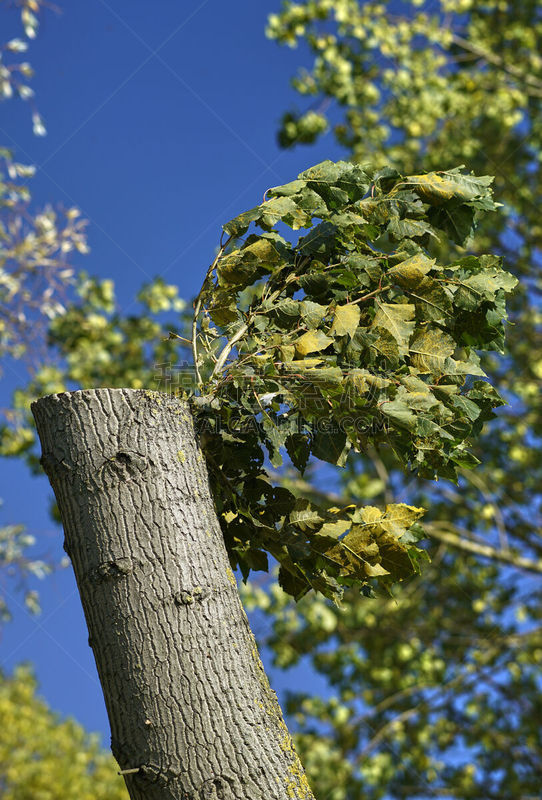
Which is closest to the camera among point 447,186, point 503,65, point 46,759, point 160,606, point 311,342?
point 160,606

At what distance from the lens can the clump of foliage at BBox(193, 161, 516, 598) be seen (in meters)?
1.56

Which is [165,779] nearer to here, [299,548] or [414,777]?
[299,548]

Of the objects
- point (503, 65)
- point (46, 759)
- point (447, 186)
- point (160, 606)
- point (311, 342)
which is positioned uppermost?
point (503, 65)

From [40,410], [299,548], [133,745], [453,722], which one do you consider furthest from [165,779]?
[453,722]

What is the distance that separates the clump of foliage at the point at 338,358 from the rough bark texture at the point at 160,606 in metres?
0.17

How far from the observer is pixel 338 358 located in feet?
5.33

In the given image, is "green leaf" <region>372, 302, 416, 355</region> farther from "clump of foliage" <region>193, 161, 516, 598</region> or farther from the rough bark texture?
the rough bark texture

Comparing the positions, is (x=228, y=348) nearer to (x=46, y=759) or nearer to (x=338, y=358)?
(x=338, y=358)

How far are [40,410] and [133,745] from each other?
68 centimetres

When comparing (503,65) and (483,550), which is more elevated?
(503,65)

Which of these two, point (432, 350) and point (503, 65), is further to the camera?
point (503, 65)

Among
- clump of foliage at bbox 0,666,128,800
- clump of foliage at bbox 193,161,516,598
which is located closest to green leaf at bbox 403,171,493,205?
clump of foliage at bbox 193,161,516,598

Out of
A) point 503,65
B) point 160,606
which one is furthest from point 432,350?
point 503,65

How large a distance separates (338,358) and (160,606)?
2.14 ft
